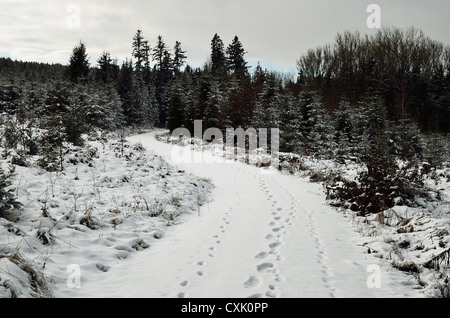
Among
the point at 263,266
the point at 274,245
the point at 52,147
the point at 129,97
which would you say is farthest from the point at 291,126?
the point at 129,97

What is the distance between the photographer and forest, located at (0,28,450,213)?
9367mm

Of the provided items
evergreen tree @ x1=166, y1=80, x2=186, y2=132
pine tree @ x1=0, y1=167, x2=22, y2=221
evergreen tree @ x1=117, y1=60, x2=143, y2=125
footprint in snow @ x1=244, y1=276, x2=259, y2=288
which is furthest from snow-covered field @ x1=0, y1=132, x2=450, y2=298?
evergreen tree @ x1=117, y1=60, x2=143, y2=125

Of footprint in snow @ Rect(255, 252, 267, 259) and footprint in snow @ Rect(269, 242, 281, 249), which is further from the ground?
footprint in snow @ Rect(269, 242, 281, 249)

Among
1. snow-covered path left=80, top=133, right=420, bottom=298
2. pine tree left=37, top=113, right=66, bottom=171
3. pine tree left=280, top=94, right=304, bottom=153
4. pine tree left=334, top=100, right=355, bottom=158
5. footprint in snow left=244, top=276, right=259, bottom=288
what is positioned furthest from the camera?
pine tree left=334, top=100, right=355, bottom=158

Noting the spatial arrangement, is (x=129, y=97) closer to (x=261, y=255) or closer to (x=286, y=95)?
(x=286, y=95)

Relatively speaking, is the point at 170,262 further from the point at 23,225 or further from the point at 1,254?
the point at 23,225

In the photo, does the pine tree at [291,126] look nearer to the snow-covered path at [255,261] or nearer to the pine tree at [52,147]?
the snow-covered path at [255,261]

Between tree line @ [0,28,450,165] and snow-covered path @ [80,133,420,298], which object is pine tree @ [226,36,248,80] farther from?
snow-covered path @ [80,133,420,298]

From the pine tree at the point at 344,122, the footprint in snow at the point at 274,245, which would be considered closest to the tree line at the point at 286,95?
the pine tree at the point at 344,122
